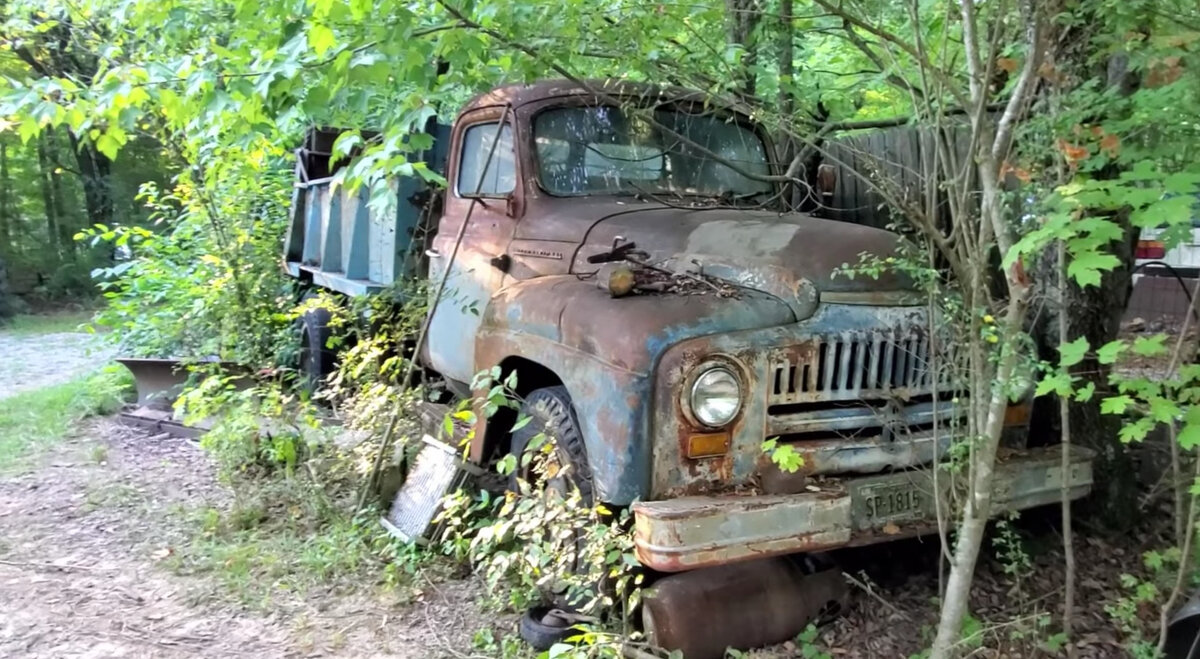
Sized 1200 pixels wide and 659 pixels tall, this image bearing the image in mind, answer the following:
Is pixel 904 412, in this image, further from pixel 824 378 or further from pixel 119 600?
pixel 119 600

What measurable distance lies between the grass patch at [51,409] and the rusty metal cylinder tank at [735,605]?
497 cm

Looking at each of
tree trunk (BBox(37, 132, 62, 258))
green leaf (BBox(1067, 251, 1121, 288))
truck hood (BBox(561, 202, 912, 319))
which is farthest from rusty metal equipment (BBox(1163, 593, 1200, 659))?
tree trunk (BBox(37, 132, 62, 258))

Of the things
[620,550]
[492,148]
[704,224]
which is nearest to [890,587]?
[620,550]

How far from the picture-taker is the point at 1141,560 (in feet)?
12.5

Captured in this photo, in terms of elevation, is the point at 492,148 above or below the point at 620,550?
above

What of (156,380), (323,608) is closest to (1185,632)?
(323,608)

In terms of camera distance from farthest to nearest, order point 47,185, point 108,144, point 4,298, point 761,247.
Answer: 1. point 47,185
2. point 4,298
3. point 108,144
4. point 761,247

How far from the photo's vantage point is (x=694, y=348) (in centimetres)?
304

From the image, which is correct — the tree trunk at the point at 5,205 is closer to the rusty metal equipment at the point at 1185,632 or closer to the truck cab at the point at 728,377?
the truck cab at the point at 728,377

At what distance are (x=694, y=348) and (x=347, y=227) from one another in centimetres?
468

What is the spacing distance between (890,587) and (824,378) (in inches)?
43.7

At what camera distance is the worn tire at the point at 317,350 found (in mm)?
7102

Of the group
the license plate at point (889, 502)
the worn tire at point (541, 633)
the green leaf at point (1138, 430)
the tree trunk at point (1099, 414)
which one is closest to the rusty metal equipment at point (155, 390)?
the worn tire at point (541, 633)

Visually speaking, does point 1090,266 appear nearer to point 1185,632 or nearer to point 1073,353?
point 1073,353
